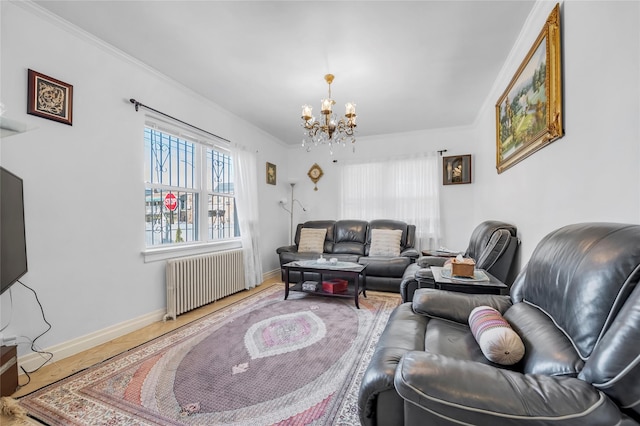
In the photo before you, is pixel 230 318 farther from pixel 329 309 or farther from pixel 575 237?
pixel 575 237

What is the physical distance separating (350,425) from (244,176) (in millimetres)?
3423

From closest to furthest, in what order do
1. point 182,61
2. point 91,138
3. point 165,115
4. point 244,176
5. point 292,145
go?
point 91,138 < point 182,61 < point 165,115 < point 244,176 < point 292,145

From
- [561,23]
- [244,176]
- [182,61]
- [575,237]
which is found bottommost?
[575,237]

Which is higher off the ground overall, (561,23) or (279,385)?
(561,23)

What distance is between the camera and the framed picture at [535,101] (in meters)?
1.71

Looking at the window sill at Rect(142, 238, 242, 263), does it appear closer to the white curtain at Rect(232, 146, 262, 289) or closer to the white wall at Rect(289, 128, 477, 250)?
the white curtain at Rect(232, 146, 262, 289)

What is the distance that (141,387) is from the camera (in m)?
1.72

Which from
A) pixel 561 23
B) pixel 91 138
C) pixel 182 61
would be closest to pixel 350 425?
pixel 561 23

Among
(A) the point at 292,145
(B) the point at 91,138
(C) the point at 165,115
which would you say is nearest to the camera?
(B) the point at 91,138

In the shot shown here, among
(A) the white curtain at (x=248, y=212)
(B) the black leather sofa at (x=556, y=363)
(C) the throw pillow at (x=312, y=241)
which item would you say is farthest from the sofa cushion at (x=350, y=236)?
(B) the black leather sofa at (x=556, y=363)

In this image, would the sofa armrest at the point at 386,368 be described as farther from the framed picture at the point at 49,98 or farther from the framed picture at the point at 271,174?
the framed picture at the point at 271,174

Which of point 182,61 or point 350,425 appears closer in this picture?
point 350,425

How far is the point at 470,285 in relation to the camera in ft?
6.72

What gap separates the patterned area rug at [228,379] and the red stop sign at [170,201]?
135cm
